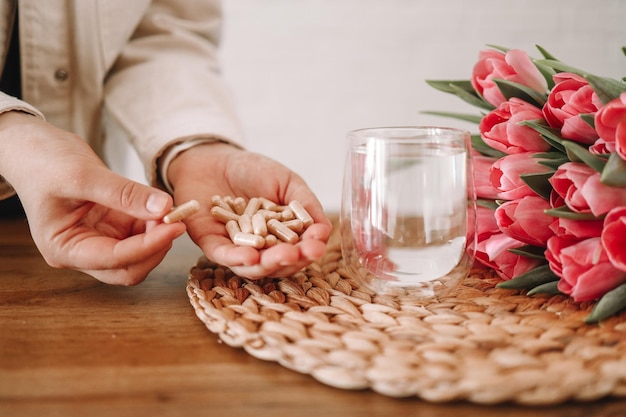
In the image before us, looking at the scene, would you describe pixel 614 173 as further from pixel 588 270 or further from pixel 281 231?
pixel 281 231

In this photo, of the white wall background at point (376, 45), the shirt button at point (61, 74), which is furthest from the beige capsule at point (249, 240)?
the white wall background at point (376, 45)

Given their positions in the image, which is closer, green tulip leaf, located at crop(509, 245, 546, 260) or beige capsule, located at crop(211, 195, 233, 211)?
green tulip leaf, located at crop(509, 245, 546, 260)

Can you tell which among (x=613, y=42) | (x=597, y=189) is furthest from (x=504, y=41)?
(x=597, y=189)

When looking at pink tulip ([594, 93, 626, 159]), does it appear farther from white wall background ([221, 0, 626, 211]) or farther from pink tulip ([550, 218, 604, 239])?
white wall background ([221, 0, 626, 211])

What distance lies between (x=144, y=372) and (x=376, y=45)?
1.66 metres

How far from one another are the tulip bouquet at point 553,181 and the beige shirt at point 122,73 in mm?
362

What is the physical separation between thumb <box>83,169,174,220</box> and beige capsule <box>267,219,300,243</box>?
0.09 m

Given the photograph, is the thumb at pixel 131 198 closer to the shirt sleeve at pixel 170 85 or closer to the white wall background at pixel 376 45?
the shirt sleeve at pixel 170 85

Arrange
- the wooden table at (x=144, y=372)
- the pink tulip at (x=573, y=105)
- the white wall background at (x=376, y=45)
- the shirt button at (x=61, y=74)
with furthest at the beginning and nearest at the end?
the white wall background at (x=376, y=45) < the shirt button at (x=61, y=74) < the pink tulip at (x=573, y=105) < the wooden table at (x=144, y=372)

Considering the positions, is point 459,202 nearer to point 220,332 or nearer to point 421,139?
point 421,139

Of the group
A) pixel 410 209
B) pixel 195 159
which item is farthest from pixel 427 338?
pixel 195 159

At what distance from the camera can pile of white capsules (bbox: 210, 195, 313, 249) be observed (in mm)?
526

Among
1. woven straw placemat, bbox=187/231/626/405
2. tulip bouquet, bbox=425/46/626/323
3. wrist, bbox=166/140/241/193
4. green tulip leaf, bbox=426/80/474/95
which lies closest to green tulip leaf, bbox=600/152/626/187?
tulip bouquet, bbox=425/46/626/323

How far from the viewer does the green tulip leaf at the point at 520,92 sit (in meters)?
0.52
